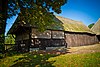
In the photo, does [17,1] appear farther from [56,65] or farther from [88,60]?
[88,60]

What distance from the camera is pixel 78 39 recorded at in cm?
2923

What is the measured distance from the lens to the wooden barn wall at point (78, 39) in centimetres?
2678

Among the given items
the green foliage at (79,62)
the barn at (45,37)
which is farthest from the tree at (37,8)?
the green foliage at (79,62)

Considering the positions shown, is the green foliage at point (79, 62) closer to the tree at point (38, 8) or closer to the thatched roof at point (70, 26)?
the tree at point (38, 8)

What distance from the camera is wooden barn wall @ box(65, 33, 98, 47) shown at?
2678 cm

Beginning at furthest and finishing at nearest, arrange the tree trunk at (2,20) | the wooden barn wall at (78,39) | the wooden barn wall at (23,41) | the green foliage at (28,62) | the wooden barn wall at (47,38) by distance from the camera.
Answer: the wooden barn wall at (78,39) → the wooden barn wall at (23,41) → the wooden barn wall at (47,38) → the tree trunk at (2,20) → the green foliage at (28,62)

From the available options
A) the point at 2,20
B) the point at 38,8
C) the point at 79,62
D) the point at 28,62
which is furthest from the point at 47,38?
the point at 79,62

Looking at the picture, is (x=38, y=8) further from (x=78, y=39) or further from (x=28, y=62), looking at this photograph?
(x=78, y=39)

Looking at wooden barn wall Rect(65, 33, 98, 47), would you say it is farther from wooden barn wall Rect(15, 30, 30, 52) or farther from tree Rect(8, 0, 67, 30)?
tree Rect(8, 0, 67, 30)

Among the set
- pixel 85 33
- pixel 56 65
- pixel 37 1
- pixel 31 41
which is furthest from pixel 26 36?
pixel 85 33

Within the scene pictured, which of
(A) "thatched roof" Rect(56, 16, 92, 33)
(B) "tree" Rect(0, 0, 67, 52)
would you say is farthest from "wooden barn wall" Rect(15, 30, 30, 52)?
(A) "thatched roof" Rect(56, 16, 92, 33)

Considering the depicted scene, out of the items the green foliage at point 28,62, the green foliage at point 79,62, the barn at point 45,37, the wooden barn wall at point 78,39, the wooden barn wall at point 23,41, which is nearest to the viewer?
the green foliage at point 79,62

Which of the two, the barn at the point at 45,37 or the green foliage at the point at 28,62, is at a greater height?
the barn at the point at 45,37

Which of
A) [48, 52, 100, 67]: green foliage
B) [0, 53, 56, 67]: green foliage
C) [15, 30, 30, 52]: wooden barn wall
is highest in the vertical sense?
[15, 30, 30, 52]: wooden barn wall
